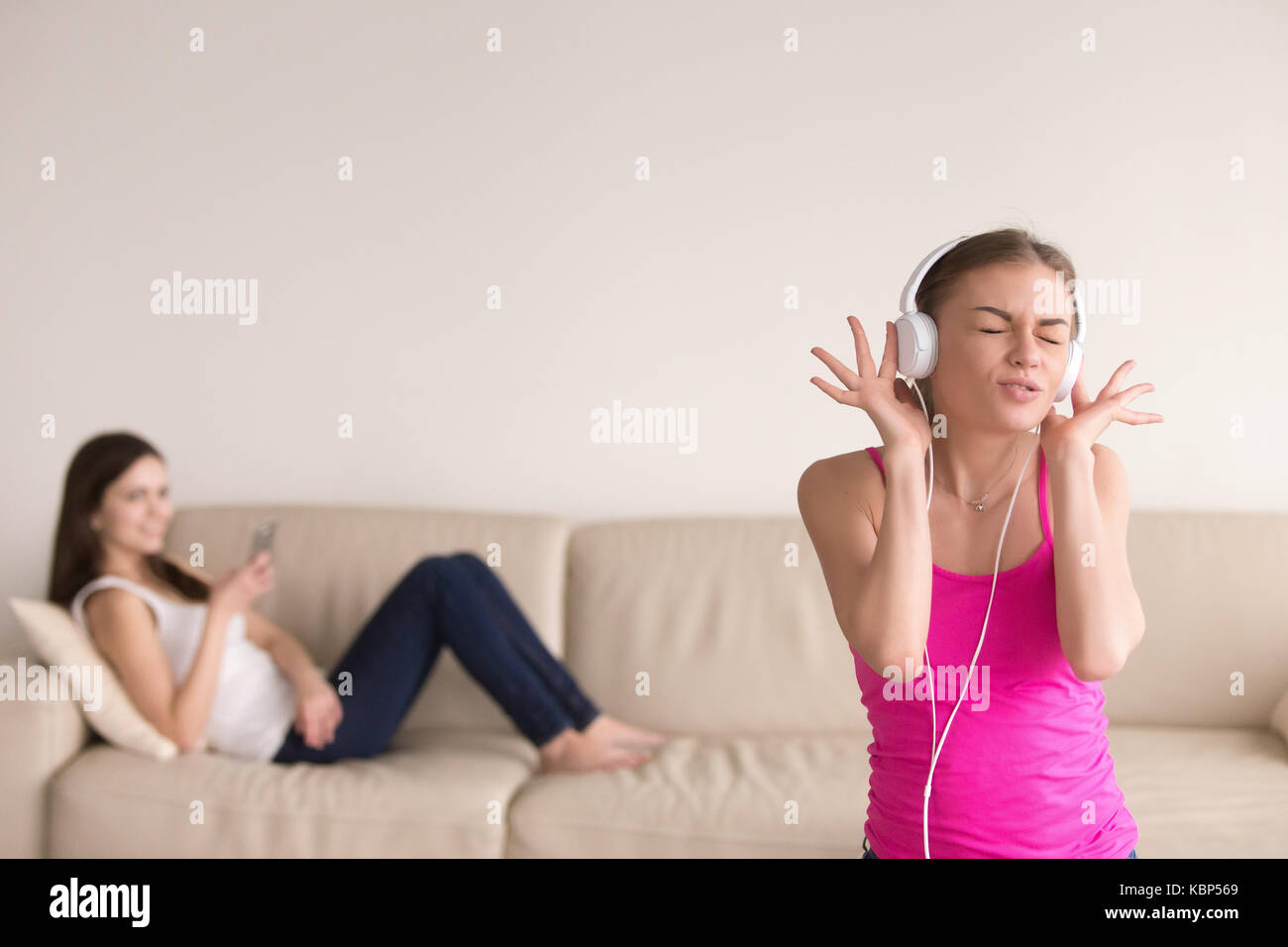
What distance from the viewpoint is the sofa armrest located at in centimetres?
227

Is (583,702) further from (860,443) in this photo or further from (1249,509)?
(1249,509)

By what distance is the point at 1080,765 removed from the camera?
112 centimetres

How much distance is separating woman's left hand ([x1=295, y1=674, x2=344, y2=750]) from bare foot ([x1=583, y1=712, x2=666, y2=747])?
559mm

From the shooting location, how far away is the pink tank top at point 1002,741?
1.09m

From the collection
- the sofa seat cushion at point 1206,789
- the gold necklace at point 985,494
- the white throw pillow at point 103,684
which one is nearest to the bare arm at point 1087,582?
the gold necklace at point 985,494

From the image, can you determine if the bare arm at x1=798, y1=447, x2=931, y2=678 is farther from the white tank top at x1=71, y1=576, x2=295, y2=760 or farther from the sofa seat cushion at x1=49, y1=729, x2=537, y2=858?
the white tank top at x1=71, y1=576, x2=295, y2=760

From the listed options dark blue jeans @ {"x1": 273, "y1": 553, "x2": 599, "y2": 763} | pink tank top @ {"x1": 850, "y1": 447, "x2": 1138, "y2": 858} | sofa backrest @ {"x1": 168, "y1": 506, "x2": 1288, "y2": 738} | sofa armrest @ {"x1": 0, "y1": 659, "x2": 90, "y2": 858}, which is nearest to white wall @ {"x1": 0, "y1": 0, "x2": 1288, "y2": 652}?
sofa backrest @ {"x1": 168, "y1": 506, "x2": 1288, "y2": 738}

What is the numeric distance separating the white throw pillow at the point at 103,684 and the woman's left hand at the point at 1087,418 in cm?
199

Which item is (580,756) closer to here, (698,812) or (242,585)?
(698,812)

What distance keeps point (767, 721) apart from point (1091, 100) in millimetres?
1809

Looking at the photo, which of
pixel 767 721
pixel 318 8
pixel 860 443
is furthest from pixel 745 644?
pixel 318 8

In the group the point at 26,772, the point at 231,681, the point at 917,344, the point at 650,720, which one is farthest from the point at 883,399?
the point at 26,772

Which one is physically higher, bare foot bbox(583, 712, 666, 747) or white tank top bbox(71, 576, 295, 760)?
white tank top bbox(71, 576, 295, 760)

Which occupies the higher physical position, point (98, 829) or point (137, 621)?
point (137, 621)
